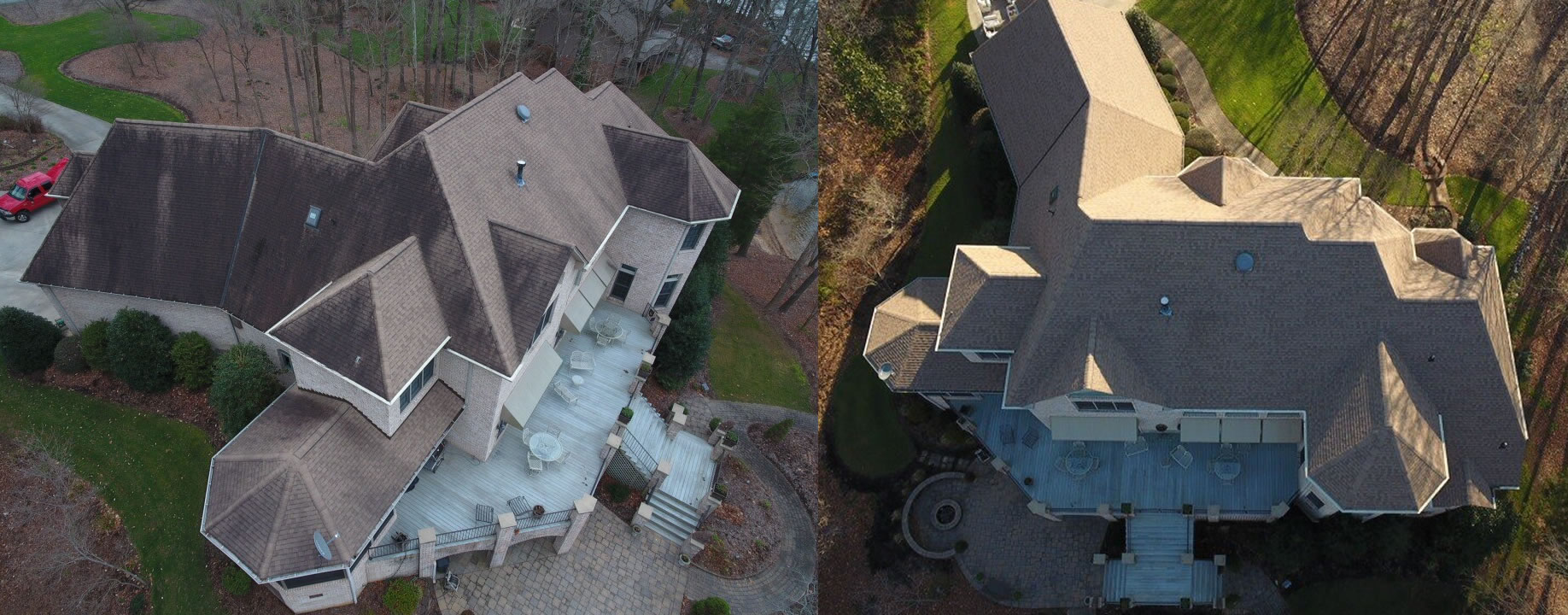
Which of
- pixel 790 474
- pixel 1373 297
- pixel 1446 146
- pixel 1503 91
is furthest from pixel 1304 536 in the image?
pixel 1503 91


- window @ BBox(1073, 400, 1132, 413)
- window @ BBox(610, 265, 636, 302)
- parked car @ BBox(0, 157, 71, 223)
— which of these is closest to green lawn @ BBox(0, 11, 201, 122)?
parked car @ BBox(0, 157, 71, 223)

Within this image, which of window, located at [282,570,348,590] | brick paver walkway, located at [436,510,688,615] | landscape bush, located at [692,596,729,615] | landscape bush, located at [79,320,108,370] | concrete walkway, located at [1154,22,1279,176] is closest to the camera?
window, located at [282,570,348,590]

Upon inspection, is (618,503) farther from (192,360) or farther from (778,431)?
(192,360)

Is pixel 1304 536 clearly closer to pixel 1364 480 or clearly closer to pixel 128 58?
pixel 1364 480

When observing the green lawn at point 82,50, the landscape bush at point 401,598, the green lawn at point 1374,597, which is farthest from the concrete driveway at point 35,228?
the green lawn at point 1374,597

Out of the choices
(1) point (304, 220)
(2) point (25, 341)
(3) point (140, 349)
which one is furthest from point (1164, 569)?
(2) point (25, 341)

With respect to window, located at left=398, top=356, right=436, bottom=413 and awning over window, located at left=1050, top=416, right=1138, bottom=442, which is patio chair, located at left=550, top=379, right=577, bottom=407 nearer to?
window, located at left=398, top=356, right=436, bottom=413
